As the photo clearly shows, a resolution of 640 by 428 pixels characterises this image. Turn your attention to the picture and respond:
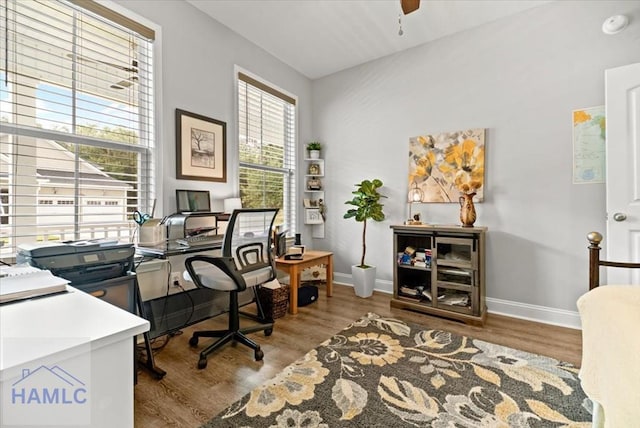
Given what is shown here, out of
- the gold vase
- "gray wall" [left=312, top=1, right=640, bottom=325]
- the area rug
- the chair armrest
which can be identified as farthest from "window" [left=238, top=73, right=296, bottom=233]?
the gold vase

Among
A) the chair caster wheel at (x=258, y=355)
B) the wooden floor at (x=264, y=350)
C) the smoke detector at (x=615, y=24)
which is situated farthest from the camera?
the smoke detector at (x=615, y=24)

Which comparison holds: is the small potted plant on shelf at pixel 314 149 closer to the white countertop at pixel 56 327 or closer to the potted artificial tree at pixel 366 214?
the potted artificial tree at pixel 366 214

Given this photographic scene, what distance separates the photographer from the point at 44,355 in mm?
604

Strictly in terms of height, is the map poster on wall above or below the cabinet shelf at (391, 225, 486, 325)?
above

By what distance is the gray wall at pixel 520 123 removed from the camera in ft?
8.39

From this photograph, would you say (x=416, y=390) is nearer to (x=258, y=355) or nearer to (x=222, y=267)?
(x=258, y=355)

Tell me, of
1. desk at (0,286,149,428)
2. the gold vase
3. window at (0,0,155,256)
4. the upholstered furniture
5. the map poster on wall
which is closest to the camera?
desk at (0,286,149,428)

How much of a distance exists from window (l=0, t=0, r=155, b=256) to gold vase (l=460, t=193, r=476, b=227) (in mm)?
2774

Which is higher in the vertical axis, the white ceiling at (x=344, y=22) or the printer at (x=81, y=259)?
the white ceiling at (x=344, y=22)

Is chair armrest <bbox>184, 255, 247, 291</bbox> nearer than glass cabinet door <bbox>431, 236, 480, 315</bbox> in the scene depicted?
Yes

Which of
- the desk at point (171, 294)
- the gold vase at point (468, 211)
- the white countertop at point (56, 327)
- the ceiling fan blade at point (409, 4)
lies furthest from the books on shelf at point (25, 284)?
the gold vase at point (468, 211)

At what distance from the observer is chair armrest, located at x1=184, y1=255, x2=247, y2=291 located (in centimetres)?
197

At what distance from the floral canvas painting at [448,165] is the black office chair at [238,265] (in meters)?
1.87

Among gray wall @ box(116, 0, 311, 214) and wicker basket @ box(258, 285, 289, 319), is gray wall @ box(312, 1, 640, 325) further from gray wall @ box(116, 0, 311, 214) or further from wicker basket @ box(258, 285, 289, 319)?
gray wall @ box(116, 0, 311, 214)
